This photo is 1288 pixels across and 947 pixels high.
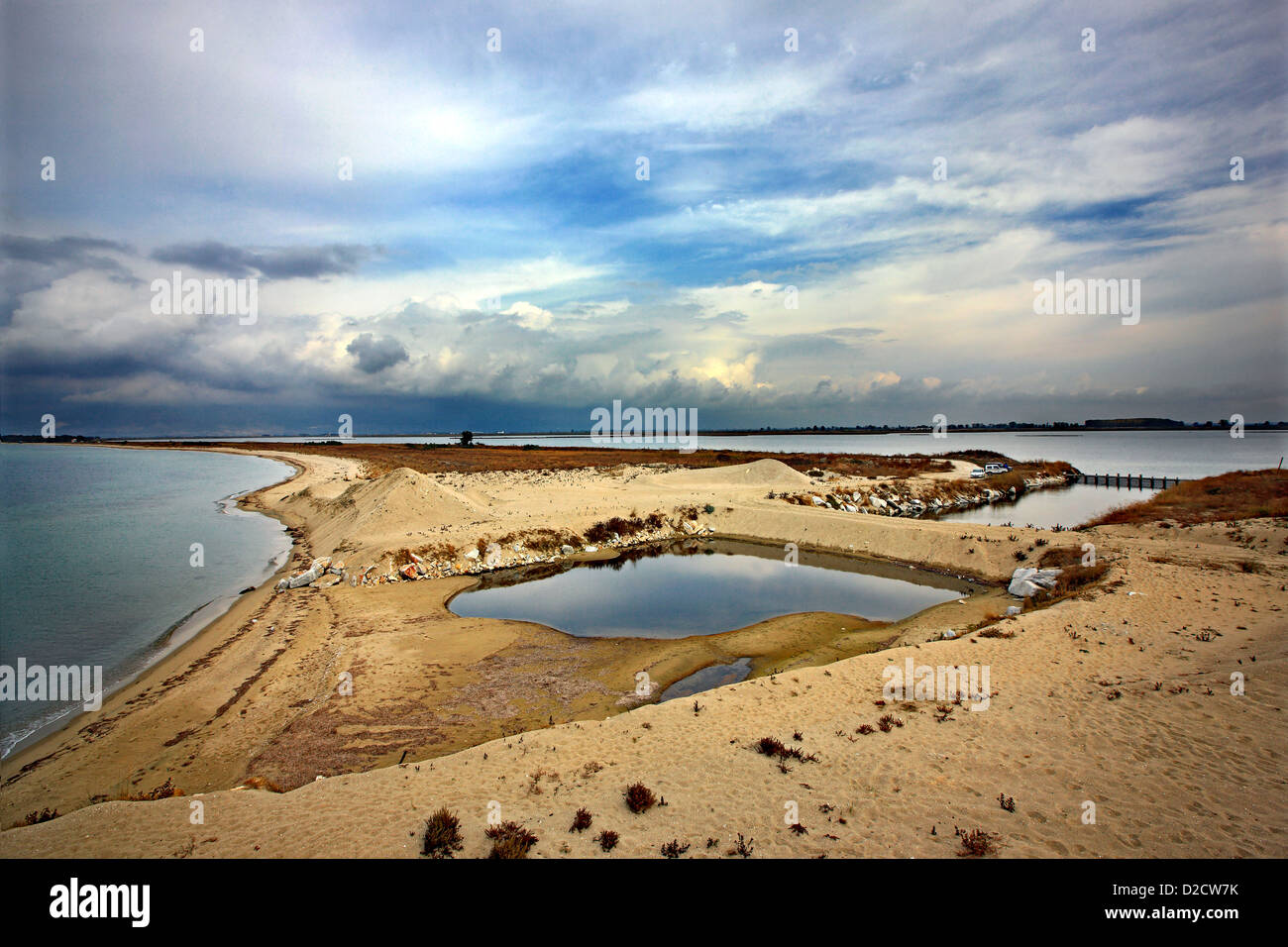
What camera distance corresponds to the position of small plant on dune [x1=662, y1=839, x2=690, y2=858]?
6680 mm

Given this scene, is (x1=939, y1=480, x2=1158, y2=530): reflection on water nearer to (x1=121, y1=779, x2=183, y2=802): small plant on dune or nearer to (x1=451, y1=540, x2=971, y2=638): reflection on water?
(x1=451, y1=540, x2=971, y2=638): reflection on water

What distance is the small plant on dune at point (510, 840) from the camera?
6602 mm

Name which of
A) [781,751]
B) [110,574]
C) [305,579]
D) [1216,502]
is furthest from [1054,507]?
[110,574]

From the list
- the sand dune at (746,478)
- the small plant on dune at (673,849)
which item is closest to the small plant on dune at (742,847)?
the small plant on dune at (673,849)

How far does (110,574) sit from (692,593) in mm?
25557

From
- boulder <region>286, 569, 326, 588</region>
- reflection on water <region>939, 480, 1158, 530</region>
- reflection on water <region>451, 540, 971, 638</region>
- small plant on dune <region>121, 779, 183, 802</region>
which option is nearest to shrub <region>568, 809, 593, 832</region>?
small plant on dune <region>121, 779, 183, 802</region>

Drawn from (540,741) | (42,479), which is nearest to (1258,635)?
(540,741)

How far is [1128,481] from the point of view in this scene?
5869 centimetres

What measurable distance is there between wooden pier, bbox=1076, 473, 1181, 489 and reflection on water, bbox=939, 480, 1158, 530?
1.92 m

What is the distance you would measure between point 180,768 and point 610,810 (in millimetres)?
8503
